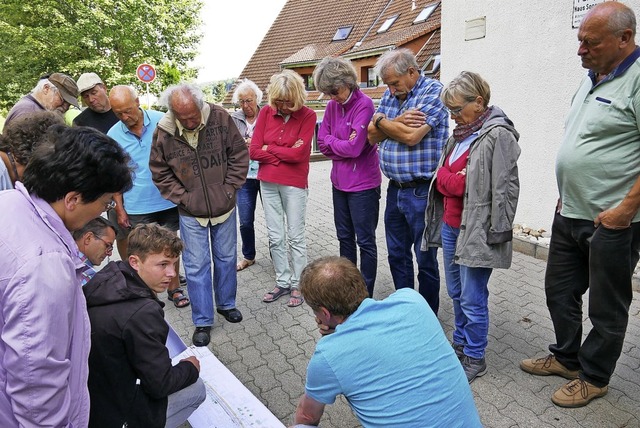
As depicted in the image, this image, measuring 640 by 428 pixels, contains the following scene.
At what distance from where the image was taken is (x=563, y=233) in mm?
2676

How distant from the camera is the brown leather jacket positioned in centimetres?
325

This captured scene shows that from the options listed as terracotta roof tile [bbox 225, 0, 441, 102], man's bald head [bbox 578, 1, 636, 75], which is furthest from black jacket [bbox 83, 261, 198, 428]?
terracotta roof tile [bbox 225, 0, 441, 102]

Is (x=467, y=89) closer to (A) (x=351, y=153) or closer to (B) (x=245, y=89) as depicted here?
(A) (x=351, y=153)

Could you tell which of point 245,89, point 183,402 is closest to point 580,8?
point 245,89

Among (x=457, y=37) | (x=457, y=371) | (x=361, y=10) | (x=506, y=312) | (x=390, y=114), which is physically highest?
(x=361, y=10)

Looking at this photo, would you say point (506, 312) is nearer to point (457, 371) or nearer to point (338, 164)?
point (338, 164)

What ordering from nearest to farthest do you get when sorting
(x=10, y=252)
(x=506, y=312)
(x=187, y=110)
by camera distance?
(x=10, y=252) → (x=187, y=110) → (x=506, y=312)

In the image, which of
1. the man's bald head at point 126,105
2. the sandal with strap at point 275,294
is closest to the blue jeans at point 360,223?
the sandal with strap at point 275,294

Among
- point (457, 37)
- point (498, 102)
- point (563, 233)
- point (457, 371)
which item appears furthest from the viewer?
point (457, 37)

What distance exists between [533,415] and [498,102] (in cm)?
373

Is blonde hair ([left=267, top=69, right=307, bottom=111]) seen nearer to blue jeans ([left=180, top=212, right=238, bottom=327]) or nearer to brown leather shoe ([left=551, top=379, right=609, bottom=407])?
blue jeans ([left=180, top=212, right=238, bottom=327])

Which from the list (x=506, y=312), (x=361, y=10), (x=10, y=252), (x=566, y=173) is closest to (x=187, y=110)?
(x=10, y=252)

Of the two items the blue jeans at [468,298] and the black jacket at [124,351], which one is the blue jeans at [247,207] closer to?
the blue jeans at [468,298]

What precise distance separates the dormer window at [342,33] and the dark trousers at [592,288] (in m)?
19.9
